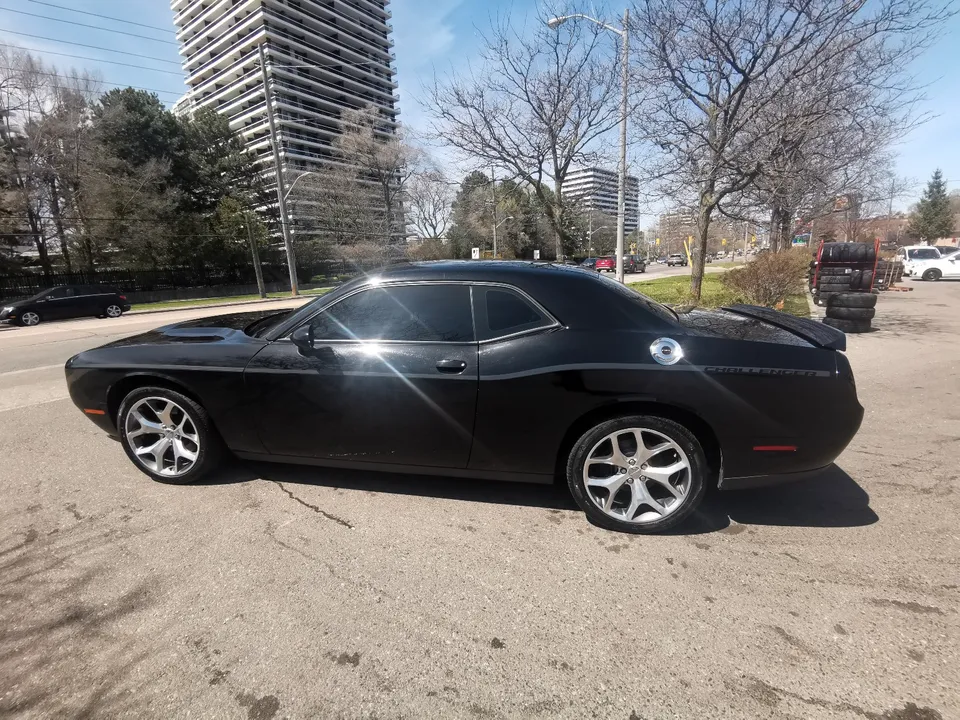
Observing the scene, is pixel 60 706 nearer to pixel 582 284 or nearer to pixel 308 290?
pixel 582 284

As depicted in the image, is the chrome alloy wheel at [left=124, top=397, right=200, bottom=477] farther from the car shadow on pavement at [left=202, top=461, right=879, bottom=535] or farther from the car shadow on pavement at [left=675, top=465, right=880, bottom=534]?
the car shadow on pavement at [left=675, top=465, right=880, bottom=534]

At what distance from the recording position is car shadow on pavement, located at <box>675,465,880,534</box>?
2.84m

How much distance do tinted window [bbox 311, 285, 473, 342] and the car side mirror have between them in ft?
0.25

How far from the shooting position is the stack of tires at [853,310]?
8.85m

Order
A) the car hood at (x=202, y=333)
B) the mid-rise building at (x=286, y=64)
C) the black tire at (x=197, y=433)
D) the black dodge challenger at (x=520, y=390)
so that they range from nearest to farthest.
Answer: the black dodge challenger at (x=520, y=390), the black tire at (x=197, y=433), the car hood at (x=202, y=333), the mid-rise building at (x=286, y=64)

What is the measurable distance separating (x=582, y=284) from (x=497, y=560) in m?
1.68

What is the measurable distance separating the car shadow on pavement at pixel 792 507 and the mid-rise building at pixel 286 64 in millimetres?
78728

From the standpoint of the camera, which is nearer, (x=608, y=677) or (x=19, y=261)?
Result: (x=608, y=677)

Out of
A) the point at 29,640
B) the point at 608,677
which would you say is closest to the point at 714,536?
the point at 608,677

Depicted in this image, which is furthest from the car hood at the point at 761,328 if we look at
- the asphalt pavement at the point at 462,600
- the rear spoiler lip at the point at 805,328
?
the asphalt pavement at the point at 462,600

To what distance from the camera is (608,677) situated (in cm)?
184

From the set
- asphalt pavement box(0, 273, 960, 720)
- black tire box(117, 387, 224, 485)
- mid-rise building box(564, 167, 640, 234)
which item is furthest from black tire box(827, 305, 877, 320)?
black tire box(117, 387, 224, 485)

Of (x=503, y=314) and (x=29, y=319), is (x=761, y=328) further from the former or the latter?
(x=29, y=319)

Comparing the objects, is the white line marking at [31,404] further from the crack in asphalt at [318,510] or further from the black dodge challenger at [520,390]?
the crack in asphalt at [318,510]
